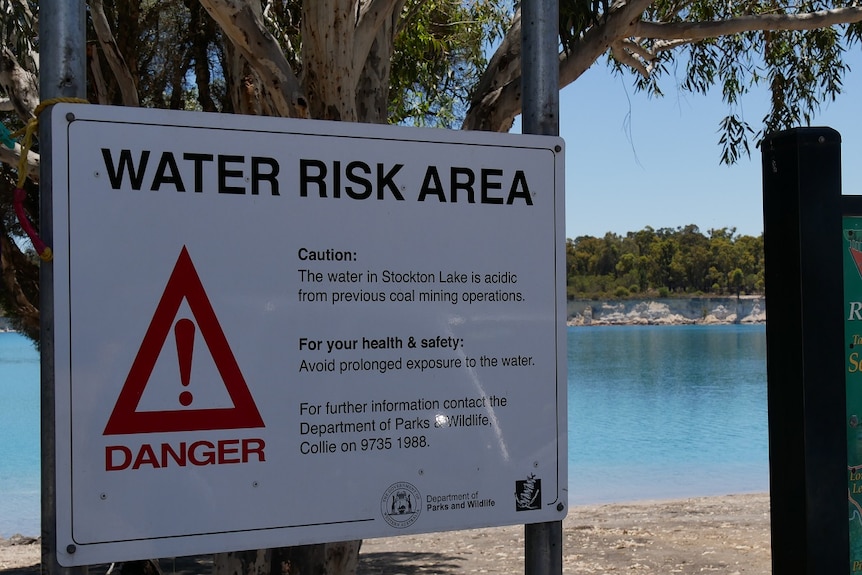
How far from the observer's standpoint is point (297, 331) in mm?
2201

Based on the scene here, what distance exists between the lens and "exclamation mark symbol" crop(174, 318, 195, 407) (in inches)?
82.6

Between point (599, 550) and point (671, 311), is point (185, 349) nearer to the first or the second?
point (599, 550)

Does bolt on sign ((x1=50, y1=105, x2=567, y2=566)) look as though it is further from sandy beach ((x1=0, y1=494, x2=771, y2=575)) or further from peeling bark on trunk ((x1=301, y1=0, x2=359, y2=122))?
sandy beach ((x1=0, y1=494, x2=771, y2=575))

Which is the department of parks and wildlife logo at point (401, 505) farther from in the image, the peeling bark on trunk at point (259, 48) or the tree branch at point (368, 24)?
the tree branch at point (368, 24)

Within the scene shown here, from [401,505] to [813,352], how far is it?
1.38m

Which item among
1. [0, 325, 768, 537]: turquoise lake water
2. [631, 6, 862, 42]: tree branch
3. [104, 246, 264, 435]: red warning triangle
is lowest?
[0, 325, 768, 537]: turquoise lake water

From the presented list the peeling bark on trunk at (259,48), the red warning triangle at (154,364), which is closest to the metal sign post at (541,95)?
the red warning triangle at (154,364)

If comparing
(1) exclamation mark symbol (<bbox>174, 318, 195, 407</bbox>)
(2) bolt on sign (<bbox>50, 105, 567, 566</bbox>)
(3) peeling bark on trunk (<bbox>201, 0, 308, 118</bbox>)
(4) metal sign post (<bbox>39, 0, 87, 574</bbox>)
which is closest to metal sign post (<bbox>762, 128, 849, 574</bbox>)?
(2) bolt on sign (<bbox>50, 105, 567, 566</bbox>)

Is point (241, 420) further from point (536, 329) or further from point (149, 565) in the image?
point (149, 565)

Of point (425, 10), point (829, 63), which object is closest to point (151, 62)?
point (425, 10)

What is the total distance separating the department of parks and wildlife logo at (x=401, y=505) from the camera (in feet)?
7.40

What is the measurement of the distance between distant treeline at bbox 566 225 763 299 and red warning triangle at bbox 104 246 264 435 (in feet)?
194

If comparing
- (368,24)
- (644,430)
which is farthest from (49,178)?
(644,430)

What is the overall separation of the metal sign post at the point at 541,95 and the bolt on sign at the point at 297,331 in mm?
55
